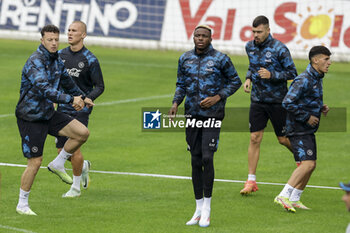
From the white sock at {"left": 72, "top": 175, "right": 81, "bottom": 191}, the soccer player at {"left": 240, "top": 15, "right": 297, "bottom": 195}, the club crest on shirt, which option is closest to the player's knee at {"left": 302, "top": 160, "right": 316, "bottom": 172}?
the soccer player at {"left": 240, "top": 15, "right": 297, "bottom": 195}

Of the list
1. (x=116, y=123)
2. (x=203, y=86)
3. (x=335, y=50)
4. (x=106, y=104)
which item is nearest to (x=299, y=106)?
(x=203, y=86)

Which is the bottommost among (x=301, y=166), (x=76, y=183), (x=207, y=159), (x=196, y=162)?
(x=76, y=183)

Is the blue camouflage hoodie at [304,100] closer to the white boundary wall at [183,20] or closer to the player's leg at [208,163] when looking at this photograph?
the player's leg at [208,163]

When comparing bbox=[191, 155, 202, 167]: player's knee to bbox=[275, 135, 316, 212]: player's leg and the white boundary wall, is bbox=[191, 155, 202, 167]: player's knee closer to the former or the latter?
bbox=[275, 135, 316, 212]: player's leg

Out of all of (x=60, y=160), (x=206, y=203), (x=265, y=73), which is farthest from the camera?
(x=265, y=73)

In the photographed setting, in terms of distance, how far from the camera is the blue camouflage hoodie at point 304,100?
10.7 m

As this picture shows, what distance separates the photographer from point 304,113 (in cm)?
1079

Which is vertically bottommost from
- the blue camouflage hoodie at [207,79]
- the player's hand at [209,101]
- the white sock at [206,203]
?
the white sock at [206,203]

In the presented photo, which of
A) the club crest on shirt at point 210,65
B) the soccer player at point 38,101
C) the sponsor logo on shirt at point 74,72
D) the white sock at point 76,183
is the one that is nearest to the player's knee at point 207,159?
the club crest on shirt at point 210,65

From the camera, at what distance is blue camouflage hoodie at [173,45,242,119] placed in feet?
33.8

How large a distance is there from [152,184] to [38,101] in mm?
2933

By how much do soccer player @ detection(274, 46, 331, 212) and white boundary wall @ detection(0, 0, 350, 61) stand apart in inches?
724

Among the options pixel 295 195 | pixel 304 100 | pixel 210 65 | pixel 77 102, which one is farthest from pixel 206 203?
pixel 77 102

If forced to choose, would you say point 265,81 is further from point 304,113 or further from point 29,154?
point 29,154
